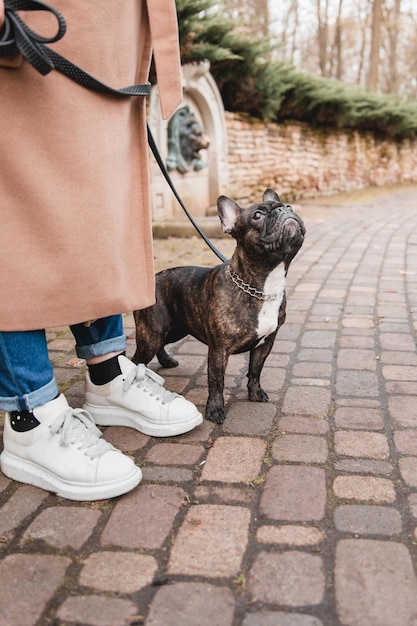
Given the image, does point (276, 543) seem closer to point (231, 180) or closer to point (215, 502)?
point (215, 502)

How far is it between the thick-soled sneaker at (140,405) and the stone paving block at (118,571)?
725 millimetres

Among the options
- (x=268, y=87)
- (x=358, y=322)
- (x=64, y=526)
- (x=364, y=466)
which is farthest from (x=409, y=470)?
(x=268, y=87)

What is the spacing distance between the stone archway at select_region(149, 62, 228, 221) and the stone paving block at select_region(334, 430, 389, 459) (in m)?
7.04

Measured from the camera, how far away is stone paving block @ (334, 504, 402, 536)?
1.76 meters

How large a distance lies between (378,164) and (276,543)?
730 inches

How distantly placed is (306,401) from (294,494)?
828 millimetres

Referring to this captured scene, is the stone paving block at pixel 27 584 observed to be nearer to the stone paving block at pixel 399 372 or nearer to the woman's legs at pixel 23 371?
the woman's legs at pixel 23 371

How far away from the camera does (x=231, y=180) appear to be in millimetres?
11891

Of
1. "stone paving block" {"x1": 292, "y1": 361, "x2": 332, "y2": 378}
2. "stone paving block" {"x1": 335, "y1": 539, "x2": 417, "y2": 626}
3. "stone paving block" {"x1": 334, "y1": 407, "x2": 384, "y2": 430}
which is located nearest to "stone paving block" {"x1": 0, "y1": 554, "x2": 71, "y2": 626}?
"stone paving block" {"x1": 335, "y1": 539, "x2": 417, "y2": 626}

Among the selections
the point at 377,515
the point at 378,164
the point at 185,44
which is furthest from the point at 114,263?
the point at 378,164

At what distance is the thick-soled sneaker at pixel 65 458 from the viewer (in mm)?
1940

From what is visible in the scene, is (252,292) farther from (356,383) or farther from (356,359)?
(356,359)

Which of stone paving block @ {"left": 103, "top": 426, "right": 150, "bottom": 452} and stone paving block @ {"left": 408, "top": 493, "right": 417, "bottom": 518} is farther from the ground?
stone paving block @ {"left": 103, "top": 426, "right": 150, "bottom": 452}

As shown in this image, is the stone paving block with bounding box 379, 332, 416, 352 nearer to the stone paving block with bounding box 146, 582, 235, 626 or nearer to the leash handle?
the stone paving block with bounding box 146, 582, 235, 626
